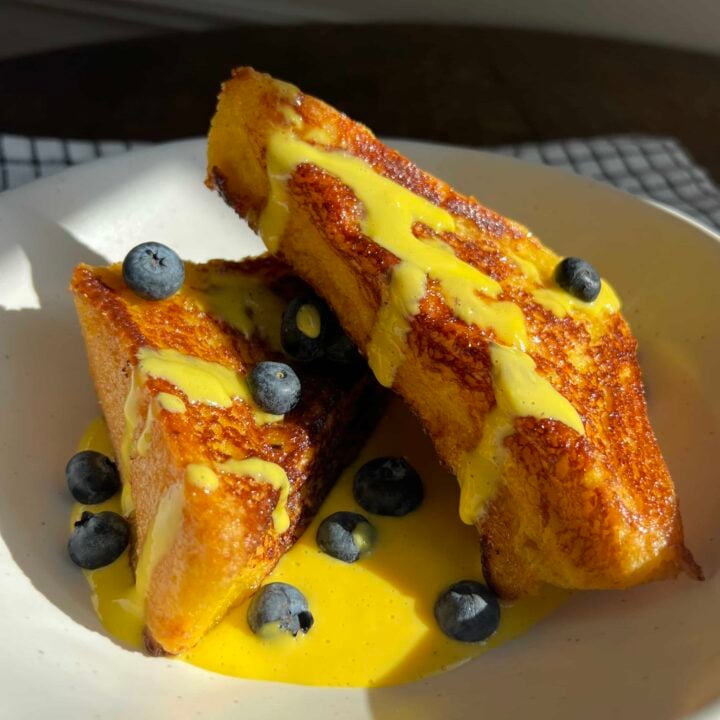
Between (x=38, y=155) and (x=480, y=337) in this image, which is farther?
(x=38, y=155)

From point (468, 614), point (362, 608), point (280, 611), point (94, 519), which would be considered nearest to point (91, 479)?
point (94, 519)

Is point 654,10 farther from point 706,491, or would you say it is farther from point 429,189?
point 706,491

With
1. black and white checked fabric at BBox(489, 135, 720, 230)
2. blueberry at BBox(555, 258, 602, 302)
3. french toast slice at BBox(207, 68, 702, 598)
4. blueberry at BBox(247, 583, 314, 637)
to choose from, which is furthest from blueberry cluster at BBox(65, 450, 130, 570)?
black and white checked fabric at BBox(489, 135, 720, 230)

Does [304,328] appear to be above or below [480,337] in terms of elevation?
below

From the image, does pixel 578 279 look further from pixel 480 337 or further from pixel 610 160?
pixel 610 160

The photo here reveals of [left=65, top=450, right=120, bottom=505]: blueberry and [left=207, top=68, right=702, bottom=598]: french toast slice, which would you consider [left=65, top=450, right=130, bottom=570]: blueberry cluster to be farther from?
[left=207, top=68, right=702, bottom=598]: french toast slice

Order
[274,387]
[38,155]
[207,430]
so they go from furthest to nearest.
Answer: [38,155], [274,387], [207,430]

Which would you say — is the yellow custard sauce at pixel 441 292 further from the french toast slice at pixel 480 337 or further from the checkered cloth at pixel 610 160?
the checkered cloth at pixel 610 160
